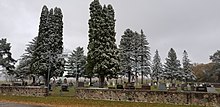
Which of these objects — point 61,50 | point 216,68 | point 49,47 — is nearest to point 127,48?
point 61,50

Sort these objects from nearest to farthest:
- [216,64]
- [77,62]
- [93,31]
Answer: [93,31] → [77,62] → [216,64]

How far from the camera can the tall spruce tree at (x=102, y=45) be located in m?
35.8

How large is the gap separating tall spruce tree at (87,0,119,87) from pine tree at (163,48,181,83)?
39566mm

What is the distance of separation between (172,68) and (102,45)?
4197 cm

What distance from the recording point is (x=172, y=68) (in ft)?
242

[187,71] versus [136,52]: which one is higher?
[136,52]

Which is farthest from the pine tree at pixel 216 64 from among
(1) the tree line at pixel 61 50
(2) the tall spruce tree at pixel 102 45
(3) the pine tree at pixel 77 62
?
(2) the tall spruce tree at pixel 102 45

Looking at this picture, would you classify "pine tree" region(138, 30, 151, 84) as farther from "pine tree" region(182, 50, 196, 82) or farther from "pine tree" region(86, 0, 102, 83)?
"pine tree" region(86, 0, 102, 83)

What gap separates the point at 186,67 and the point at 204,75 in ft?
30.5

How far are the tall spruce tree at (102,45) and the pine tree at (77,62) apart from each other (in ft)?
92.4

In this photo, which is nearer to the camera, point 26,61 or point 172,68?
point 26,61

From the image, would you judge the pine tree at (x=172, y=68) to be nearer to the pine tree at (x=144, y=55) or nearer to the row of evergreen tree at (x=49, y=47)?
the pine tree at (x=144, y=55)

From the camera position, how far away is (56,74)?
4075 cm

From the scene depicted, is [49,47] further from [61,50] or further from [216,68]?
[216,68]
